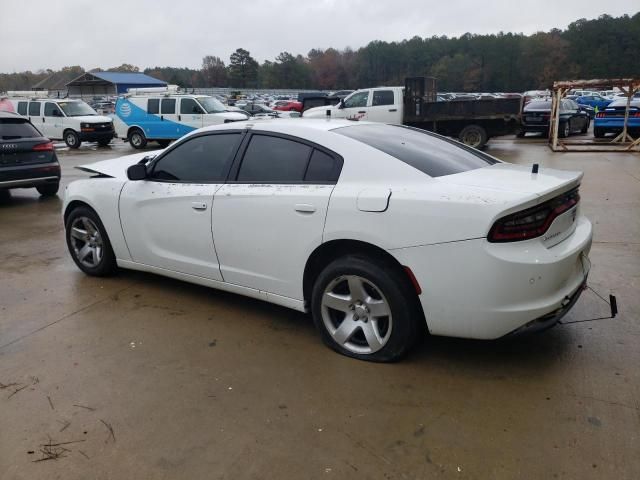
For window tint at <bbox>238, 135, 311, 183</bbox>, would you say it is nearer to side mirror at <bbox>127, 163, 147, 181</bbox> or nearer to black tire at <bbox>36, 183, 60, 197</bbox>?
side mirror at <bbox>127, 163, 147, 181</bbox>

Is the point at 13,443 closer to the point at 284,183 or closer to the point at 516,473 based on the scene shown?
the point at 284,183

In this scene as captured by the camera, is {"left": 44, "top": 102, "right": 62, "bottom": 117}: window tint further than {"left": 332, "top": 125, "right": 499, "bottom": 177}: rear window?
Yes

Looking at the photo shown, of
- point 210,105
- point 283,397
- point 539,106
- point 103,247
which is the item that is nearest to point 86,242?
point 103,247

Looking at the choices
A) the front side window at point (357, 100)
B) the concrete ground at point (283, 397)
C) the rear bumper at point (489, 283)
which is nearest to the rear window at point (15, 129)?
the concrete ground at point (283, 397)

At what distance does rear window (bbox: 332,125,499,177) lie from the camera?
11.3 feet

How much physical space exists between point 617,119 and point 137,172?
711 inches

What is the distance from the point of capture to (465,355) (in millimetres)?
3477

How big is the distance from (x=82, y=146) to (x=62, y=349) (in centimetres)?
2027

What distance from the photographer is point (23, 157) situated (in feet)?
30.1

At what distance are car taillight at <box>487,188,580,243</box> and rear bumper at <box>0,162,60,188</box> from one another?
28.3ft

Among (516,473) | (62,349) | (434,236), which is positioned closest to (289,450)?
(516,473)

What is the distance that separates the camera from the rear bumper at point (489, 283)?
285cm

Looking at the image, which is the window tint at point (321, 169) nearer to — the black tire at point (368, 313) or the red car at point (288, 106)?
the black tire at point (368, 313)

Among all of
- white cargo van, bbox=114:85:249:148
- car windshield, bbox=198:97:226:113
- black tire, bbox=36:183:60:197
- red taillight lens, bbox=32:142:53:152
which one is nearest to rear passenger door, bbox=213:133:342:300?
red taillight lens, bbox=32:142:53:152
